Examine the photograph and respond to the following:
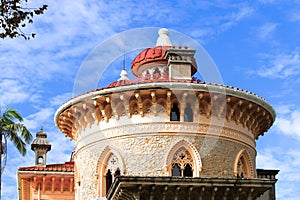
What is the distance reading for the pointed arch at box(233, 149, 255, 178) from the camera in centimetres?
2312

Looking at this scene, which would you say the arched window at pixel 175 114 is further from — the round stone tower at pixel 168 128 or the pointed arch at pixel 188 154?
the pointed arch at pixel 188 154

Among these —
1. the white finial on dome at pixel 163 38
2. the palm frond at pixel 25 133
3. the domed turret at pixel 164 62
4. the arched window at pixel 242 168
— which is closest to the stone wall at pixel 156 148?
the arched window at pixel 242 168

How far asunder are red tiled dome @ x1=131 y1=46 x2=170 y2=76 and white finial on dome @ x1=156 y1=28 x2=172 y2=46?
0.40 metres

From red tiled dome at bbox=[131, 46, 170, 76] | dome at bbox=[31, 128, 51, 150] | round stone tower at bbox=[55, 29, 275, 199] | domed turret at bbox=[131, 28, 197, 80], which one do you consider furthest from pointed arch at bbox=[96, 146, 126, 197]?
dome at bbox=[31, 128, 51, 150]

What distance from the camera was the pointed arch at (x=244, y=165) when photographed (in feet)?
75.9

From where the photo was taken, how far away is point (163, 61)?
81.5ft

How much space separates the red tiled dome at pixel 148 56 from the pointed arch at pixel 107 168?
13.6 ft

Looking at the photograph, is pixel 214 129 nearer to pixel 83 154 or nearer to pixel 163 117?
pixel 163 117

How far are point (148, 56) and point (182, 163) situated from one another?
4945 millimetres

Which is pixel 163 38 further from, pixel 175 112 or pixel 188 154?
pixel 188 154

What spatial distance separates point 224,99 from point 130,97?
3.18 m

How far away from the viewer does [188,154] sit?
2228 cm

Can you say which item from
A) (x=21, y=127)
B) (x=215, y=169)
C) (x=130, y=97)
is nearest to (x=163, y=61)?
(x=130, y=97)

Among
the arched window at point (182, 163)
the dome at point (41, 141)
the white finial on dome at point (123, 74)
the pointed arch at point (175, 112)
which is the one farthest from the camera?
the dome at point (41, 141)
